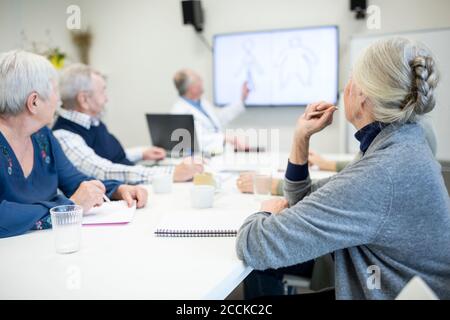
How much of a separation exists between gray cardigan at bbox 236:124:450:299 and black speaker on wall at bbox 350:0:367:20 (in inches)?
119

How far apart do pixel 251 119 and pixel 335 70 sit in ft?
3.12

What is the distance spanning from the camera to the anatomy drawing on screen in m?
3.89

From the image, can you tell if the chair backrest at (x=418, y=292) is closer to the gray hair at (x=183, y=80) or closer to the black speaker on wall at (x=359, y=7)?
the gray hair at (x=183, y=80)

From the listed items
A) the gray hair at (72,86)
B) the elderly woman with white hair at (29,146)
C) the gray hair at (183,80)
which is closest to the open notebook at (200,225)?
the elderly woman with white hair at (29,146)

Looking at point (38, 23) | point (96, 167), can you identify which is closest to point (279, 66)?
point (96, 167)

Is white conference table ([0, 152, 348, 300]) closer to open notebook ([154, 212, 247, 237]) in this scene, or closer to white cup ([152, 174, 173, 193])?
open notebook ([154, 212, 247, 237])

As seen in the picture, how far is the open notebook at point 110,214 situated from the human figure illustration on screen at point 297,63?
283 cm

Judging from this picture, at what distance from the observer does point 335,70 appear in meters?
3.87

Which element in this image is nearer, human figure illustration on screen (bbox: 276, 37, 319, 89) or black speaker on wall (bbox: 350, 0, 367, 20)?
black speaker on wall (bbox: 350, 0, 367, 20)

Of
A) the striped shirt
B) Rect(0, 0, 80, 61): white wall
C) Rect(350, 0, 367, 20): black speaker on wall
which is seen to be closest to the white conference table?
the striped shirt

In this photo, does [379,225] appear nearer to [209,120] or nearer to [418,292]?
[418,292]

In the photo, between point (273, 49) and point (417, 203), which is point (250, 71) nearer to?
point (273, 49)

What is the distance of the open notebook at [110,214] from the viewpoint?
4.37ft
